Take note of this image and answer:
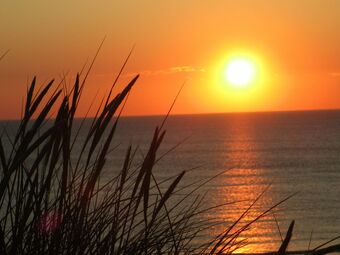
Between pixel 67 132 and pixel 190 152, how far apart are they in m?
88.4

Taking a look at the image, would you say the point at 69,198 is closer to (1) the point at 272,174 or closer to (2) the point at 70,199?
(2) the point at 70,199

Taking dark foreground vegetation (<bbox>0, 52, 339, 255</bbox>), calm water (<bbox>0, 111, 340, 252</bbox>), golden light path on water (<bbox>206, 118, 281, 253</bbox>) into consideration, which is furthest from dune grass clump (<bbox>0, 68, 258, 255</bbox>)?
golden light path on water (<bbox>206, 118, 281, 253</bbox>)

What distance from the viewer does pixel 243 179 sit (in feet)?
197

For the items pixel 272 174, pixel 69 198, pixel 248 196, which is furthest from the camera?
pixel 272 174

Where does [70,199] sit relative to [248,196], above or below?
below

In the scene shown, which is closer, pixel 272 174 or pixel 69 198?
pixel 69 198

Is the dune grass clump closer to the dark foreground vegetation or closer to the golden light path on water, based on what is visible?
the dark foreground vegetation

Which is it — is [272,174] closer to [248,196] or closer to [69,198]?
[248,196]

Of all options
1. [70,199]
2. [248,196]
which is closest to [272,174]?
[248,196]

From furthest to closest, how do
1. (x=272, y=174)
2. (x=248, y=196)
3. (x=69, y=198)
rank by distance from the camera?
(x=272, y=174)
(x=248, y=196)
(x=69, y=198)

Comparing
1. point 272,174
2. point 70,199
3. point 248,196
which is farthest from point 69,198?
point 272,174

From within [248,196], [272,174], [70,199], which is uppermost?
[272,174]

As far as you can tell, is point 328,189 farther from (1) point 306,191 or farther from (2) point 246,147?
(2) point 246,147

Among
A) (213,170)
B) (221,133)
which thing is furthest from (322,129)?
(213,170)
